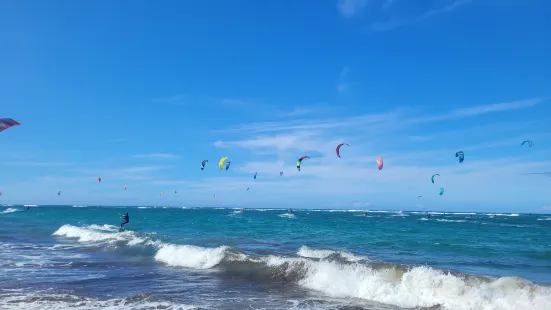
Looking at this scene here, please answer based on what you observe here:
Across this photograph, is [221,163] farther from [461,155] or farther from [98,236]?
[461,155]

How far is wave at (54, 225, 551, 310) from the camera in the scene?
1086 cm

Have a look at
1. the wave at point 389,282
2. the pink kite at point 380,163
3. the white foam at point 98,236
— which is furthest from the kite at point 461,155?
the white foam at point 98,236

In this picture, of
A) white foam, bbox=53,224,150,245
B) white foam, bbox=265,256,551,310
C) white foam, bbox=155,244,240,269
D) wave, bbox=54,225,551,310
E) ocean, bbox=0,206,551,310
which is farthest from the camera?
white foam, bbox=53,224,150,245

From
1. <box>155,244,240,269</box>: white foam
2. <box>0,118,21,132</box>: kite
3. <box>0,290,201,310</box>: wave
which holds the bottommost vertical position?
<box>0,290,201,310</box>: wave

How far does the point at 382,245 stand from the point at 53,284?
17994 millimetres

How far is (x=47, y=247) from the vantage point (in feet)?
78.9

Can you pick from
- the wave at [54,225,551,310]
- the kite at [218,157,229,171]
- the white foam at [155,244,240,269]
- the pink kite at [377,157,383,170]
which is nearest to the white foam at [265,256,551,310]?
the wave at [54,225,551,310]

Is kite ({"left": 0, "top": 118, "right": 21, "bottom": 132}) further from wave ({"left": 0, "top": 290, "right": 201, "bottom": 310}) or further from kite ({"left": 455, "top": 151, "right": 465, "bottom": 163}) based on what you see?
kite ({"left": 455, "top": 151, "right": 465, "bottom": 163})

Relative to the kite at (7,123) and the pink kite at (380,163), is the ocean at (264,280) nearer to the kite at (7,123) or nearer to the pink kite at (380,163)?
the kite at (7,123)

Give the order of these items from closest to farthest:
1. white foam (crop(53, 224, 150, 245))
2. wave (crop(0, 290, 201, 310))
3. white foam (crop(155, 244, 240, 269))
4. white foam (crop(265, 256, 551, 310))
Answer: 1. wave (crop(0, 290, 201, 310))
2. white foam (crop(265, 256, 551, 310))
3. white foam (crop(155, 244, 240, 269))
4. white foam (crop(53, 224, 150, 245))

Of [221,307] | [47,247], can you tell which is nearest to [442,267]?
[221,307]

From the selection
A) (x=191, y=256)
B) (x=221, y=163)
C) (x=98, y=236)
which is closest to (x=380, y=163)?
(x=221, y=163)

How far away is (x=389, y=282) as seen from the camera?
12992 millimetres

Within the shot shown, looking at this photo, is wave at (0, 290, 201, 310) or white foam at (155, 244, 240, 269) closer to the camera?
wave at (0, 290, 201, 310)
